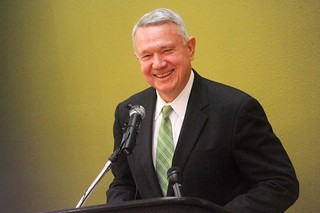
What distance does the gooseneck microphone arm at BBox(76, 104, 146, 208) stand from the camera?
122 cm

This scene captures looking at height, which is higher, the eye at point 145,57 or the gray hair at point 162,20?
the gray hair at point 162,20

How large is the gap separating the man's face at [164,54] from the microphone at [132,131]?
273 millimetres

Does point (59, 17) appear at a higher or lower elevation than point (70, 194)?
higher

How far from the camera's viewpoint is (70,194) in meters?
2.44

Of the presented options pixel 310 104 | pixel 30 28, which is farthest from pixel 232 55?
pixel 30 28

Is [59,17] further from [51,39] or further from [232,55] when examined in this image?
[232,55]

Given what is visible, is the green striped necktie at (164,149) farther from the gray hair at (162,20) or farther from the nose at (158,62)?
the gray hair at (162,20)

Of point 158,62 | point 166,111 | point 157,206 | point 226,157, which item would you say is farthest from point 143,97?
point 157,206

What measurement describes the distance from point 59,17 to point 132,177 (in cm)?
99

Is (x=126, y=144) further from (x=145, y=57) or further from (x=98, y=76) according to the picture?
(x=98, y=76)

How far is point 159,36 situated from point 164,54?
0.07 meters

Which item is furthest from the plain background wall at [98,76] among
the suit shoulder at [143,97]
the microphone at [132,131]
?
→ the microphone at [132,131]

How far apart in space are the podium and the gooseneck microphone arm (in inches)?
17.6

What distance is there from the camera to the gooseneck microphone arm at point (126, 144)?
1.22m
